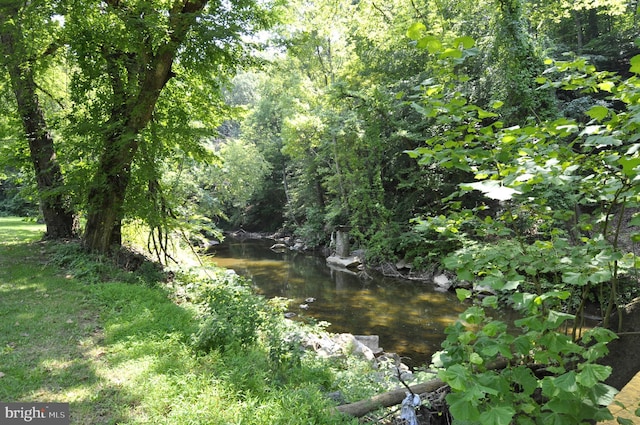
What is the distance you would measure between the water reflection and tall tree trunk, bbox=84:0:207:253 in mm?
5040

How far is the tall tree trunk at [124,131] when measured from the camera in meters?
6.84

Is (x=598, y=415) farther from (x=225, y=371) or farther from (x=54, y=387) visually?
(x=54, y=387)

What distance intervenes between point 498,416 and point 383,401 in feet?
6.23

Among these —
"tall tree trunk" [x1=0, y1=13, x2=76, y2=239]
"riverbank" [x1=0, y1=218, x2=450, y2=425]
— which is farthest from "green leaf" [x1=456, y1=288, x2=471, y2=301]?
"tall tree trunk" [x1=0, y1=13, x2=76, y2=239]

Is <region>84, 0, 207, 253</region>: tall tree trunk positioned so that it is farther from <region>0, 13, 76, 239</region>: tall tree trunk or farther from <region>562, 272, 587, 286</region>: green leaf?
<region>562, 272, 587, 286</region>: green leaf

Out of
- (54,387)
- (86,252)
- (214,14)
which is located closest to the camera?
(54,387)

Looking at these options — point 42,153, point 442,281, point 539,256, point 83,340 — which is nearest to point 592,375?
point 539,256

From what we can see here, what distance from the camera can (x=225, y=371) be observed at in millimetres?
3803

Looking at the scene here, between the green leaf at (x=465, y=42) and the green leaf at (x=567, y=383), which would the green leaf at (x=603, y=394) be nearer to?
the green leaf at (x=567, y=383)

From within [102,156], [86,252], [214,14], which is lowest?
[86,252]

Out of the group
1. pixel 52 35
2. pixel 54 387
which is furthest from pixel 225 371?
pixel 52 35

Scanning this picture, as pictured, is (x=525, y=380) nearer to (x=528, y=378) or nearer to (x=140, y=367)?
(x=528, y=378)

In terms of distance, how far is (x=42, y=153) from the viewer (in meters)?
9.20

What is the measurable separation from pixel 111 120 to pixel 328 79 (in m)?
13.7
